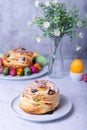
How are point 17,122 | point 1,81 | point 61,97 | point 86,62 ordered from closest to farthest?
point 17,122 → point 61,97 → point 1,81 → point 86,62

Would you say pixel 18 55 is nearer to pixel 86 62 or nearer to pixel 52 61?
pixel 52 61

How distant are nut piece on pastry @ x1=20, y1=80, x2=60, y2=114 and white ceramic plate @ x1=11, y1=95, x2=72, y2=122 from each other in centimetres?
1

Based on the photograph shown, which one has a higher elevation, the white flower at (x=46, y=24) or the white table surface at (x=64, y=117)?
the white flower at (x=46, y=24)

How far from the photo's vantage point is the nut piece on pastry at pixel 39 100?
2.85 ft

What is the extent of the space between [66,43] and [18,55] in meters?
0.30

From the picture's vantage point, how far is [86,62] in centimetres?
139

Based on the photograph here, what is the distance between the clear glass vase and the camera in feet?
3.85

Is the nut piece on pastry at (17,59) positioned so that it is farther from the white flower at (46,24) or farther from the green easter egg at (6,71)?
the white flower at (46,24)

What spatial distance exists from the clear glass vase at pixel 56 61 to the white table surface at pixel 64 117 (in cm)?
4

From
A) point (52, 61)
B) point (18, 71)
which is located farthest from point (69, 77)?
point (18, 71)

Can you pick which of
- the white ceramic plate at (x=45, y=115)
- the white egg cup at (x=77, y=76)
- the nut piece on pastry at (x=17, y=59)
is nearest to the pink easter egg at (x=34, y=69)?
the nut piece on pastry at (x=17, y=59)

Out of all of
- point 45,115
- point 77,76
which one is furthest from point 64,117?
point 77,76

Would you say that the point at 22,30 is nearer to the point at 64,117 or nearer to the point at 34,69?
the point at 34,69

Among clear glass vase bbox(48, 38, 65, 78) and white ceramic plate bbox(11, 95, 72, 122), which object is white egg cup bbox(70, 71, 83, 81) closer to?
clear glass vase bbox(48, 38, 65, 78)
